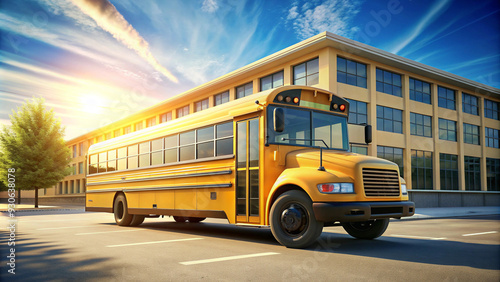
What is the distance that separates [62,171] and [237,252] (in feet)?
107

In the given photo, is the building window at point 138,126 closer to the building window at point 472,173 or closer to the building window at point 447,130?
the building window at point 447,130

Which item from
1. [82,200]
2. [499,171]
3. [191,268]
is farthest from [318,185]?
[82,200]

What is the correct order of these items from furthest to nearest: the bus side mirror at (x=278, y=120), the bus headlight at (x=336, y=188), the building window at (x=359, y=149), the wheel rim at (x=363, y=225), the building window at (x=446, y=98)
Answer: the building window at (x=446, y=98), the building window at (x=359, y=149), the wheel rim at (x=363, y=225), the bus side mirror at (x=278, y=120), the bus headlight at (x=336, y=188)

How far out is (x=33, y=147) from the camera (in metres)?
32.7

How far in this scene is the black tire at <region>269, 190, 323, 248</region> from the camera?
22.5 feet

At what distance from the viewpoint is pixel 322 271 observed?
207 inches

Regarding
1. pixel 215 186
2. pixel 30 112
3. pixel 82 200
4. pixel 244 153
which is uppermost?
pixel 30 112

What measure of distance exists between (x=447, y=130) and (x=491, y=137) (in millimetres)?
7259

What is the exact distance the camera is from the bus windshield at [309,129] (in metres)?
8.01

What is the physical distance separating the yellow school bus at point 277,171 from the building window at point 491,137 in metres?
32.0

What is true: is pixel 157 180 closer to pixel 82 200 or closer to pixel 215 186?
pixel 215 186

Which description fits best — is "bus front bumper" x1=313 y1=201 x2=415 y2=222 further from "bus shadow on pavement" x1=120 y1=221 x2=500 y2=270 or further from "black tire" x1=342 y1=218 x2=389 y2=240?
"black tire" x1=342 y1=218 x2=389 y2=240

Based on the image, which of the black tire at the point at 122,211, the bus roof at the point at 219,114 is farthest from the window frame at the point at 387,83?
the black tire at the point at 122,211

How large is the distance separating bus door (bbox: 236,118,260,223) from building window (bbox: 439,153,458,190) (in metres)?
26.7
